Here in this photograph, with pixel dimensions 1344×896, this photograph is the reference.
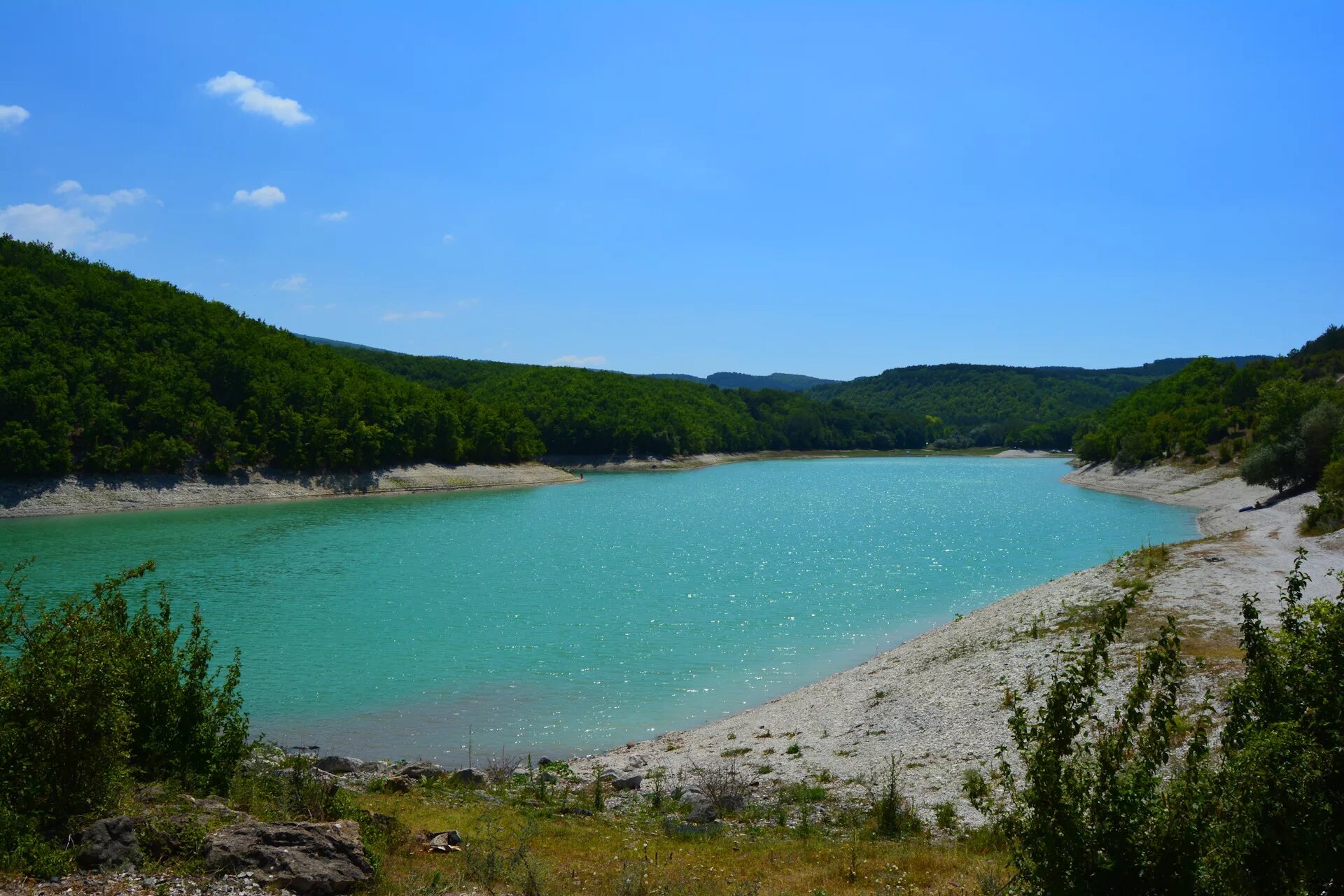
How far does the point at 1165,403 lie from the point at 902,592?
80.5 meters

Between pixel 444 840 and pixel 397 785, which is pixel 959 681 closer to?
pixel 397 785

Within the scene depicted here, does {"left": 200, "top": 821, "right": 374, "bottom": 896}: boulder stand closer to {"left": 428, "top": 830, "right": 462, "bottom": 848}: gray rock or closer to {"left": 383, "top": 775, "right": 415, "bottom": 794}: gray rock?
{"left": 428, "top": 830, "right": 462, "bottom": 848}: gray rock

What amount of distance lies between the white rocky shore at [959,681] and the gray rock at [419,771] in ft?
7.15

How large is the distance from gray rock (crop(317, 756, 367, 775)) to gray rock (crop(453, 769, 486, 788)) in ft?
5.01

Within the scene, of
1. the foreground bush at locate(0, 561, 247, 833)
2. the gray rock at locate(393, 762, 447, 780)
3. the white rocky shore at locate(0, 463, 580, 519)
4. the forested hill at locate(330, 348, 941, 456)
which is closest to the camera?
the foreground bush at locate(0, 561, 247, 833)

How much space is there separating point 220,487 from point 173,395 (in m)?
10.7

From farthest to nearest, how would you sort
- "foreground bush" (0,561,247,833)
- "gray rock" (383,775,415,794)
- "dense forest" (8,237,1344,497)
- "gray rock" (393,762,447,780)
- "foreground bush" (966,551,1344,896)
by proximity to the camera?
"dense forest" (8,237,1344,497), "gray rock" (393,762,447,780), "gray rock" (383,775,415,794), "foreground bush" (0,561,247,833), "foreground bush" (966,551,1344,896)

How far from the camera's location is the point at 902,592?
28.7 m

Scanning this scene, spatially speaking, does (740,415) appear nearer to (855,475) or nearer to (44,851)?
(855,475)

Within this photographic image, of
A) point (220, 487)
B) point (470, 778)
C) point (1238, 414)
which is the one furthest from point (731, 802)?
point (1238, 414)

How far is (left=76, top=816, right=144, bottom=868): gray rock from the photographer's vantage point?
Answer: 6.13 meters

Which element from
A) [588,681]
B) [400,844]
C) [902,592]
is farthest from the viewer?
[902,592]

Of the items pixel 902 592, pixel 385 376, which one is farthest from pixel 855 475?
pixel 902 592

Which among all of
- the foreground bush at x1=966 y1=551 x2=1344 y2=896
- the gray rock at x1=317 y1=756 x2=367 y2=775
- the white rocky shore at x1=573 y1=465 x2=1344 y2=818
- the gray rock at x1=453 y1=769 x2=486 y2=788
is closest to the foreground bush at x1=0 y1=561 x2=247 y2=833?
the gray rock at x1=317 y1=756 x2=367 y2=775
